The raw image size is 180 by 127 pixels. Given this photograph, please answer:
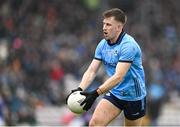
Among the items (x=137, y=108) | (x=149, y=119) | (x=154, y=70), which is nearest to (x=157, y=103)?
(x=149, y=119)

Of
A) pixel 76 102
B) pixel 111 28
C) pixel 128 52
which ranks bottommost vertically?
pixel 76 102

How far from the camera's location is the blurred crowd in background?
19812mm

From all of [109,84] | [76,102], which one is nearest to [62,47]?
[76,102]

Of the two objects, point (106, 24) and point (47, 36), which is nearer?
point (106, 24)

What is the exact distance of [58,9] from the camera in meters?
26.1

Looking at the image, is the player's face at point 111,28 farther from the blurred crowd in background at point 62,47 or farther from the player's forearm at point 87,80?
the blurred crowd in background at point 62,47

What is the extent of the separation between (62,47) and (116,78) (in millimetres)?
12775

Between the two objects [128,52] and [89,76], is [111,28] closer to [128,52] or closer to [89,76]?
[128,52]

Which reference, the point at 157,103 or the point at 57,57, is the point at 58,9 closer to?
the point at 57,57

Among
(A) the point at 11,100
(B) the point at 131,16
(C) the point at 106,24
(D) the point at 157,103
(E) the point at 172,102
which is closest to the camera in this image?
(C) the point at 106,24

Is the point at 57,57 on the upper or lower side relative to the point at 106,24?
lower

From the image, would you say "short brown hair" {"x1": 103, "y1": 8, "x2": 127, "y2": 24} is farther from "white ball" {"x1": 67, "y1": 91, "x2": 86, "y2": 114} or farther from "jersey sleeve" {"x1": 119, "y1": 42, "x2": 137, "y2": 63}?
"white ball" {"x1": 67, "y1": 91, "x2": 86, "y2": 114}

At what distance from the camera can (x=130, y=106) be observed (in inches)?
460

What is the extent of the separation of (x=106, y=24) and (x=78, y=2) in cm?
1568
